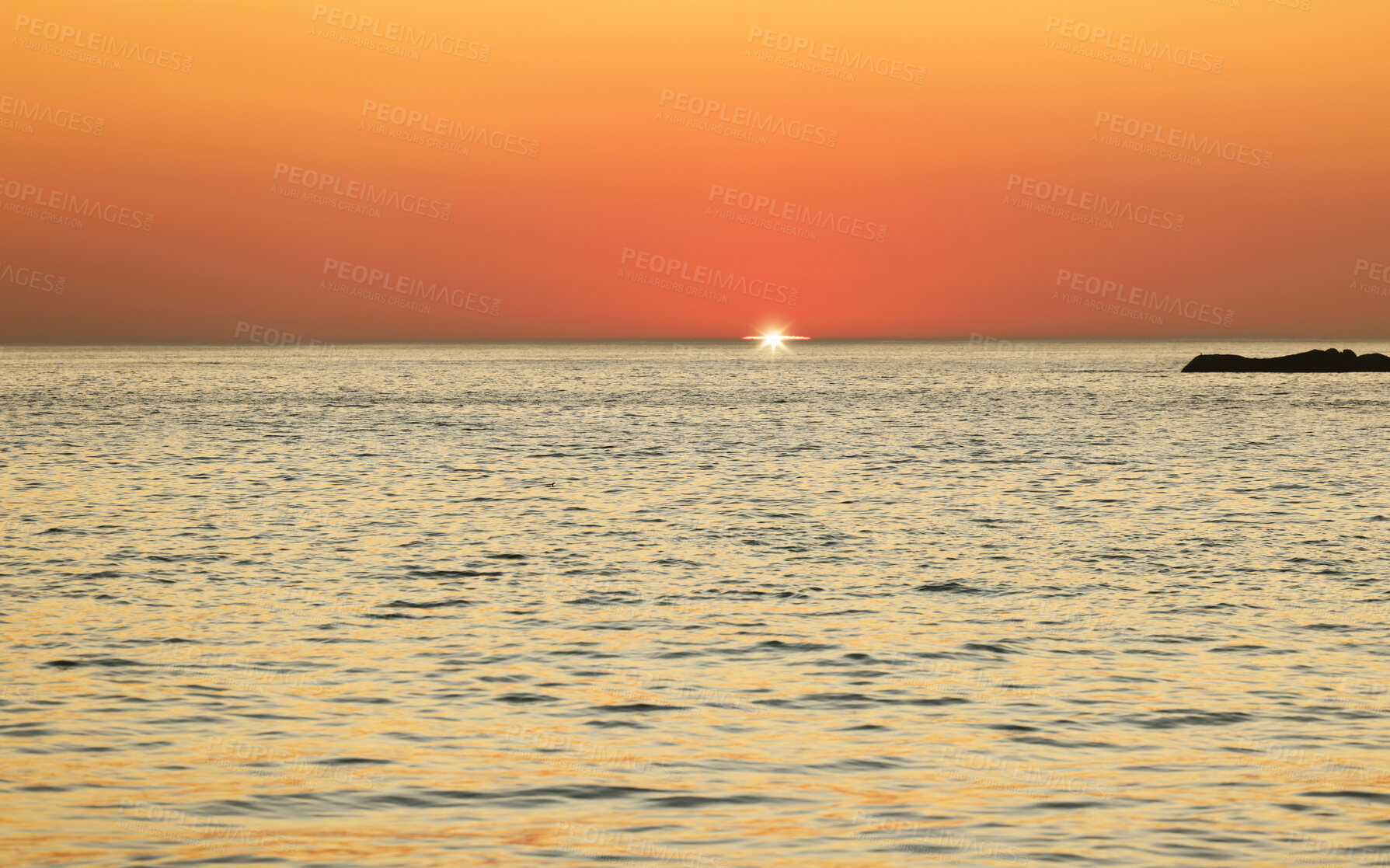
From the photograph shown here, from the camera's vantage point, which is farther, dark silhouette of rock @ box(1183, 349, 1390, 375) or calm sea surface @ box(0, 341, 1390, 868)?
dark silhouette of rock @ box(1183, 349, 1390, 375)

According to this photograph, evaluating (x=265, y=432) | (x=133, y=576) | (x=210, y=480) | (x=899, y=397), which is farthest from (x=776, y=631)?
(x=899, y=397)

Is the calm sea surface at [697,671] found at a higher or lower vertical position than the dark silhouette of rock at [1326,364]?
lower

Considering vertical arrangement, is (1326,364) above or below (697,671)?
above

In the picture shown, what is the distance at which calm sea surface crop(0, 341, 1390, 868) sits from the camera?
1245 cm

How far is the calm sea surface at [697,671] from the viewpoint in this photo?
12453mm

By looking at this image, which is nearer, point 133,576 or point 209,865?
point 209,865

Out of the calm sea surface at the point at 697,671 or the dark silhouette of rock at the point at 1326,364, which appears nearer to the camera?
the calm sea surface at the point at 697,671

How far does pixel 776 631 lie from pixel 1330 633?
8.76 m

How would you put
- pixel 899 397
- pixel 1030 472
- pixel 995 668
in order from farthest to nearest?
pixel 899 397, pixel 1030 472, pixel 995 668

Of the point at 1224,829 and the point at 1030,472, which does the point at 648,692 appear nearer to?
the point at 1224,829

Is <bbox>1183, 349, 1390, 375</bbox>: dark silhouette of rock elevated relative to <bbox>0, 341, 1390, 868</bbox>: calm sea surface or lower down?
elevated

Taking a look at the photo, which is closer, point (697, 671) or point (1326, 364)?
point (697, 671)

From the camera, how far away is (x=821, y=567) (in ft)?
93.8

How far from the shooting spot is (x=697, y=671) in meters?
18.9
